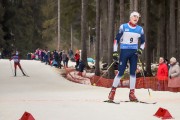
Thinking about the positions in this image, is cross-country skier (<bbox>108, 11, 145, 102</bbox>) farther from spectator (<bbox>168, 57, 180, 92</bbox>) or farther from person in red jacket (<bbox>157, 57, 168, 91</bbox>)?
person in red jacket (<bbox>157, 57, 168, 91</bbox>)

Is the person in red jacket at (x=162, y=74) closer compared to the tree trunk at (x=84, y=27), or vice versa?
the person in red jacket at (x=162, y=74)

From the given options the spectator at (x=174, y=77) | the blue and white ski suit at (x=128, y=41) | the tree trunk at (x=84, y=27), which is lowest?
the spectator at (x=174, y=77)

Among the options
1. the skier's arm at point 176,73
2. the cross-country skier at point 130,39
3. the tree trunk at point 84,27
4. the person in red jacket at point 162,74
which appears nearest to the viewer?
the cross-country skier at point 130,39

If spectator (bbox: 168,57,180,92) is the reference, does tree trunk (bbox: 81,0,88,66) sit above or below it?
above

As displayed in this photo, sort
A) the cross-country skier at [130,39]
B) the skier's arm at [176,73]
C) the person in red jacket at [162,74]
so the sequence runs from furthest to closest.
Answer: the person in red jacket at [162,74] < the skier's arm at [176,73] < the cross-country skier at [130,39]

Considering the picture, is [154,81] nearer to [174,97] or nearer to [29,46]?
[174,97]

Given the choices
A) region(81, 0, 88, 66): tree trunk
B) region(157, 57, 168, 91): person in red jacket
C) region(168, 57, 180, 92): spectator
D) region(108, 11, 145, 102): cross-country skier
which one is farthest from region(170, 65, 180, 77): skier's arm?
region(81, 0, 88, 66): tree trunk

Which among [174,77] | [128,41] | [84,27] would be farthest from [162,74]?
[84,27]

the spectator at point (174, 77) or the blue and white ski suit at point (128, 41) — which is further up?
the blue and white ski suit at point (128, 41)

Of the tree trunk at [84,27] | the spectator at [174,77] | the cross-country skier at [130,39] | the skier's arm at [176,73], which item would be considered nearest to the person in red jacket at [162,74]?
the spectator at [174,77]

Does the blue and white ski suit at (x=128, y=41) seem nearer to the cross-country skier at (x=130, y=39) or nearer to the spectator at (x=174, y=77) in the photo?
the cross-country skier at (x=130, y=39)

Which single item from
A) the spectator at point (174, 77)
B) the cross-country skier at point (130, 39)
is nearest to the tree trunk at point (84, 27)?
the spectator at point (174, 77)

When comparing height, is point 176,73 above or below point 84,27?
Result: below

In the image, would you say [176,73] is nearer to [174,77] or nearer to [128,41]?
[174,77]
